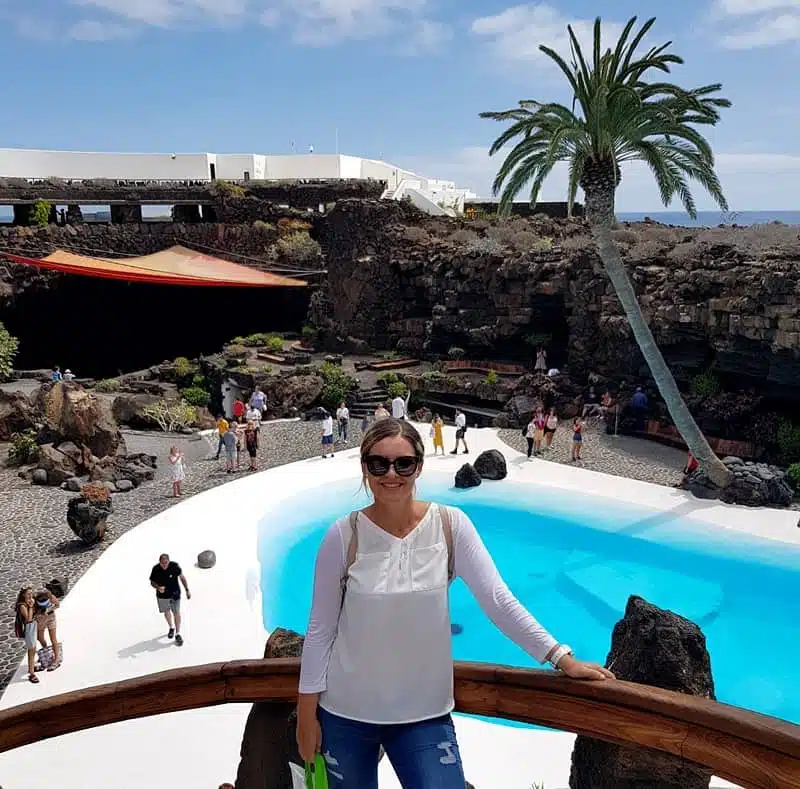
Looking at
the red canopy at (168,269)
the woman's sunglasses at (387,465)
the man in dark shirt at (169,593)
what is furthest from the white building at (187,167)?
the woman's sunglasses at (387,465)

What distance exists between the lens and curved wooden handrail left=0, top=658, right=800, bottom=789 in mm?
1741

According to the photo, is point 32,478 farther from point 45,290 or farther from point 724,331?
point 45,290

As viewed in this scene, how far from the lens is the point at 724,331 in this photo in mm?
15844

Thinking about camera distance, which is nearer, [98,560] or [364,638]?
[364,638]

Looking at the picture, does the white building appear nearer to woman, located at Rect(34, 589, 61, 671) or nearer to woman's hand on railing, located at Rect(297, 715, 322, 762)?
woman, located at Rect(34, 589, 61, 671)

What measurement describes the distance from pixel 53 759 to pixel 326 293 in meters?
23.0

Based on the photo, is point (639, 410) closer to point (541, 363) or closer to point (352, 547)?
point (541, 363)

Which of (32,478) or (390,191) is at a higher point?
(390,191)

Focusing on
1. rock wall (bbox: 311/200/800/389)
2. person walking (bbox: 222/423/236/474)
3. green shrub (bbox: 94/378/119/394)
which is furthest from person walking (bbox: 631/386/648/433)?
green shrub (bbox: 94/378/119/394)

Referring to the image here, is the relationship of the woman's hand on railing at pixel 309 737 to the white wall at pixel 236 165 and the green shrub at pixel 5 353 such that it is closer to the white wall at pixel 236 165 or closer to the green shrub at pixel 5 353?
the green shrub at pixel 5 353

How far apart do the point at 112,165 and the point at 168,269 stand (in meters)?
23.2

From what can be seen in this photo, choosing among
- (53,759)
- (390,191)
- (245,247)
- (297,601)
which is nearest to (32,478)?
(297,601)

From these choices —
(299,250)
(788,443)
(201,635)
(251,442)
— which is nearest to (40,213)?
(299,250)

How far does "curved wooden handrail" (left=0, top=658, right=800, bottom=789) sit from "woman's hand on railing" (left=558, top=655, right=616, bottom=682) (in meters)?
0.02
